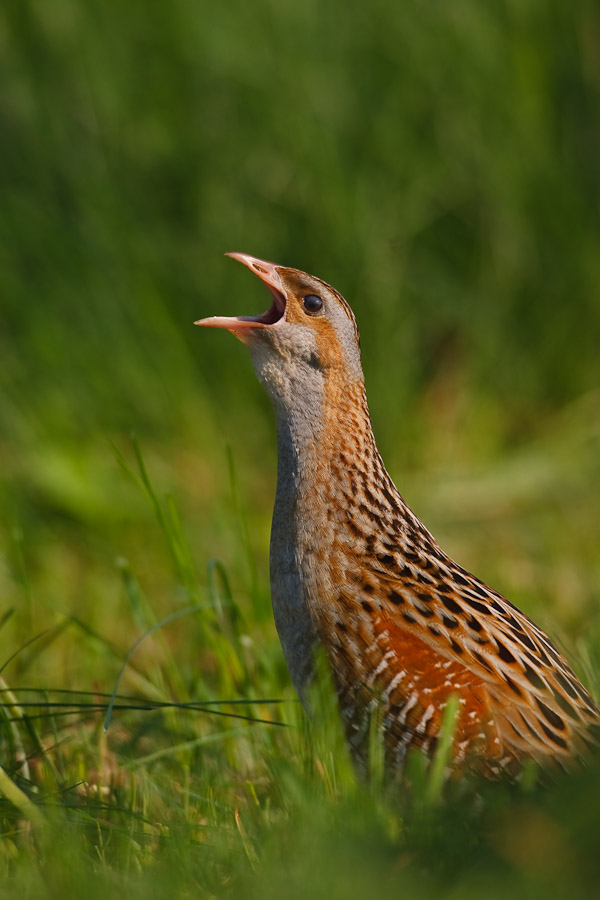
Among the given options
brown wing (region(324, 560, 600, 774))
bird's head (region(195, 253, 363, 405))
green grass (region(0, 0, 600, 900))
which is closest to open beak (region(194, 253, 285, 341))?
bird's head (region(195, 253, 363, 405))

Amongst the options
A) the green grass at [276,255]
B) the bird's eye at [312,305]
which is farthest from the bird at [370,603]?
the green grass at [276,255]

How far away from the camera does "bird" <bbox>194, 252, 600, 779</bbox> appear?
2.60m

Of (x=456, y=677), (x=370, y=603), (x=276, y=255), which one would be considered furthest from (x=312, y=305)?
(x=276, y=255)

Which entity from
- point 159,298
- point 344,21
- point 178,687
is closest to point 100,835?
point 178,687

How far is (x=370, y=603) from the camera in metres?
2.77

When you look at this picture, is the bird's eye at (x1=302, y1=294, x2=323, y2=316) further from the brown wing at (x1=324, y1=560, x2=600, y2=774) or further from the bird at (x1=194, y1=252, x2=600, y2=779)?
the brown wing at (x1=324, y1=560, x2=600, y2=774)

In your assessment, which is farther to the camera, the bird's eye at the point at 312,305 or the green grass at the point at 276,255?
the green grass at the point at 276,255

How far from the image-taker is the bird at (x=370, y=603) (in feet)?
8.54

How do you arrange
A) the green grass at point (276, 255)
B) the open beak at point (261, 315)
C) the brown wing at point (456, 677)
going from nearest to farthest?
the brown wing at point (456, 677)
the open beak at point (261, 315)
the green grass at point (276, 255)

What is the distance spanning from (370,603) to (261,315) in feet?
2.81

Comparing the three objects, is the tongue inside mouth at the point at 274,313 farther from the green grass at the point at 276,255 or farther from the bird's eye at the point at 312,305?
the green grass at the point at 276,255

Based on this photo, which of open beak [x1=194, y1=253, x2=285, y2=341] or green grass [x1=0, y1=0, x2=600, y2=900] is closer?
open beak [x1=194, y1=253, x2=285, y2=341]

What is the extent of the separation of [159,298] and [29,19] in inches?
55.7

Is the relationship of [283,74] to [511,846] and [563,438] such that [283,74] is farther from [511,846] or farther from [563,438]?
[511,846]
